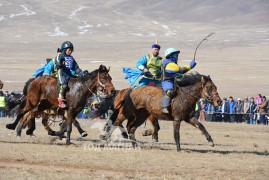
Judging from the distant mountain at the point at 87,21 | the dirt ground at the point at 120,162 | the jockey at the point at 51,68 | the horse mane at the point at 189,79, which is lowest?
the dirt ground at the point at 120,162

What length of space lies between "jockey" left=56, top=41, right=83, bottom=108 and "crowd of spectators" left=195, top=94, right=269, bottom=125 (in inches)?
677

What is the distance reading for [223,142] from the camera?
2147 centimetres

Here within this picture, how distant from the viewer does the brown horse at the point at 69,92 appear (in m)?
17.4

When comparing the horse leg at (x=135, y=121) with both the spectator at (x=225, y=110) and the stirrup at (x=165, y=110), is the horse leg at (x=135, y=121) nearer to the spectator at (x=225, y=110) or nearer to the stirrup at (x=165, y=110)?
the stirrup at (x=165, y=110)

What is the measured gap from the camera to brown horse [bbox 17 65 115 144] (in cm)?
1738

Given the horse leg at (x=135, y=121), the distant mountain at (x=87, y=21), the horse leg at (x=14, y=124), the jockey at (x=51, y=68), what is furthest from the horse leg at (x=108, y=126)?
the distant mountain at (x=87, y=21)

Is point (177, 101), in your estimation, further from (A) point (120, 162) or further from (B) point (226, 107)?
(B) point (226, 107)

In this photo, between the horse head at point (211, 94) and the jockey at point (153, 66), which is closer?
the horse head at point (211, 94)

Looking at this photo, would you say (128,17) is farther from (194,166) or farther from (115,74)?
(194,166)

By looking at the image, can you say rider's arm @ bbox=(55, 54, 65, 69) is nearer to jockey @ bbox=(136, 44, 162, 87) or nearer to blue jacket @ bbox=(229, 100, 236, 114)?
jockey @ bbox=(136, 44, 162, 87)

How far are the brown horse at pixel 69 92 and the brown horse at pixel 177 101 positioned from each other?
2.40 feet

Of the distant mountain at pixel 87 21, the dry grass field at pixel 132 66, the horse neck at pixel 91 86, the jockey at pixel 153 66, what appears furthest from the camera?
the distant mountain at pixel 87 21

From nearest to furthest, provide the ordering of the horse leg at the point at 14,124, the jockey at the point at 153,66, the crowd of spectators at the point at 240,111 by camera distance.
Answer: the jockey at the point at 153,66 → the horse leg at the point at 14,124 → the crowd of spectators at the point at 240,111

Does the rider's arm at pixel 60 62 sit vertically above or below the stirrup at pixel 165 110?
above
